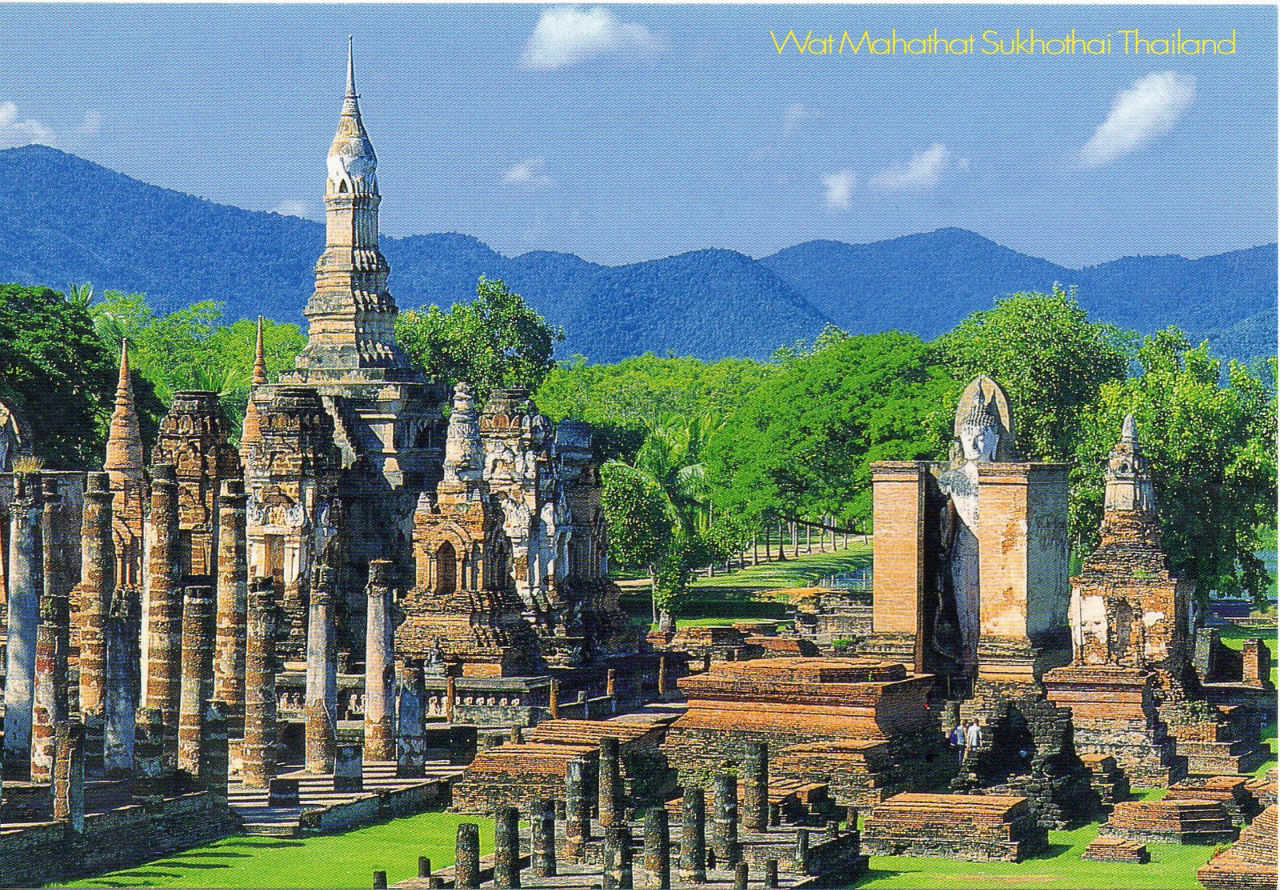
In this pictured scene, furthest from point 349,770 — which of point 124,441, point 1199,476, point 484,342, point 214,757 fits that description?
point 484,342

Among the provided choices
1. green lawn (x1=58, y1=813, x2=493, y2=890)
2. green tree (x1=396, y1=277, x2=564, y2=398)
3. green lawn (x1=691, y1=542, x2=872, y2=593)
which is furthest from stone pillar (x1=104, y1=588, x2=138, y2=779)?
green tree (x1=396, y1=277, x2=564, y2=398)

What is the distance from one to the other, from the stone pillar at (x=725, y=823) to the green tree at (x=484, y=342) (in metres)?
47.7

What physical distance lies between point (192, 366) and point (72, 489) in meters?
41.4

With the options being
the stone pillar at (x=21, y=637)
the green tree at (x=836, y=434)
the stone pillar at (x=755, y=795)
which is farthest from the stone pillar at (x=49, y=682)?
the green tree at (x=836, y=434)

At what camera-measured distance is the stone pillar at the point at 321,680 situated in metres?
30.4

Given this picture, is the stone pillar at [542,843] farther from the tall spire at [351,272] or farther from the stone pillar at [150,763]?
the tall spire at [351,272]

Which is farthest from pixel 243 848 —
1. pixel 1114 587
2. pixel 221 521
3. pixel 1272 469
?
pixel 1272 469

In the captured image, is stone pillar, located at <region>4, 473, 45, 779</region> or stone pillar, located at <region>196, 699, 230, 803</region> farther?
stone pillar, located at <region>4, 473, 45, 779</region>

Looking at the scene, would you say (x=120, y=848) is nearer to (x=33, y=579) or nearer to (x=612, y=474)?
(x=33, y=579)

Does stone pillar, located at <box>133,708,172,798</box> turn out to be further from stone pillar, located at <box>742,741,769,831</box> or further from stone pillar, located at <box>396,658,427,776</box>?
stone pillar, located at <box>742,741,769,831</box>

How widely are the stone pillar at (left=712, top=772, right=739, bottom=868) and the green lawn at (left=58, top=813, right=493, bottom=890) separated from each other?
9.84 ft

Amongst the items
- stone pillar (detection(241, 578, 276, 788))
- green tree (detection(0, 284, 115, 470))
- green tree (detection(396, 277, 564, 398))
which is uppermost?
green tree (detection(396, 277, 564, 398))

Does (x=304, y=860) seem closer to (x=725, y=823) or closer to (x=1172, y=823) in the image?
(x=725, y=823)

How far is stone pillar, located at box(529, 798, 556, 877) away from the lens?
23344 mm
